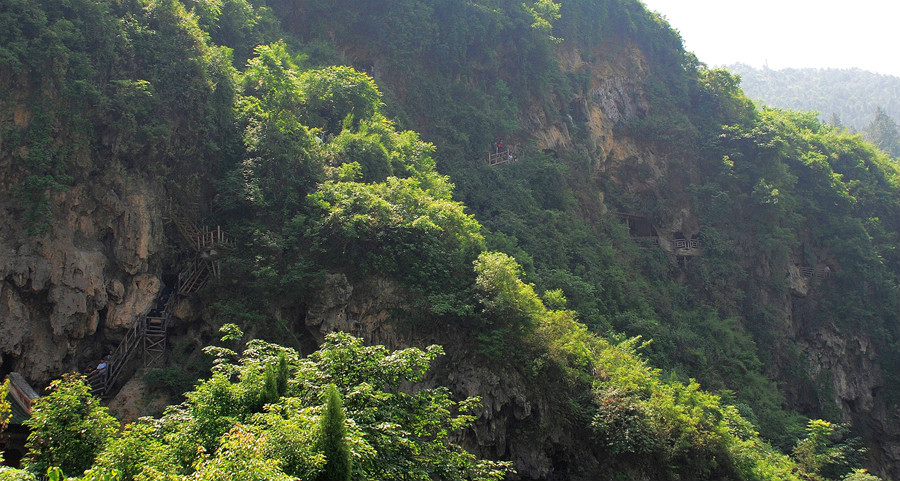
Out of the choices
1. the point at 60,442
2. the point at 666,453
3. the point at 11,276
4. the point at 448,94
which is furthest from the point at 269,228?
the point at 448,94

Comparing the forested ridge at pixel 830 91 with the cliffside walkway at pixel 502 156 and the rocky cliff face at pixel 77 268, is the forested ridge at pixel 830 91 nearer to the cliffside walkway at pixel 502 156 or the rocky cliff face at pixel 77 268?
the cliffside walkway at pixel 502 156

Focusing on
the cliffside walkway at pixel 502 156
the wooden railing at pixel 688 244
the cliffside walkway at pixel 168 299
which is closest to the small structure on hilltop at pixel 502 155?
the cliffside walkway at pixel 502 156

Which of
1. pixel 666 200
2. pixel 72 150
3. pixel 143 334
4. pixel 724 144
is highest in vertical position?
pixel 724 144

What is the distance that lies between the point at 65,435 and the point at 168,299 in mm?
7755

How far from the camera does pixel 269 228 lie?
57.8ft

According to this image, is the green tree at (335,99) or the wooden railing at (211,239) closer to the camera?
the wooden railing at (211,239)

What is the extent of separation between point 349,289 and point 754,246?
21.8 meters

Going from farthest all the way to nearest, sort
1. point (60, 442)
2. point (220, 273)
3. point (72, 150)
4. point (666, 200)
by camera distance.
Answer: point (666, 200), point (220, 273), point (72, 150), point (60, 442)

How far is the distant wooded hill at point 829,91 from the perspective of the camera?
377 ft

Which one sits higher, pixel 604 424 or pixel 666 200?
pixel 666 200

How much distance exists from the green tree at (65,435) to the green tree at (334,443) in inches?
132

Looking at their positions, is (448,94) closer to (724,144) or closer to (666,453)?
(724,144)

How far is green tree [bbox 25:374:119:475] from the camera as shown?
29.8 feet

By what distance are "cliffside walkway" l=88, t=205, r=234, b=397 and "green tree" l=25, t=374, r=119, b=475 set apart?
19.3 feet
